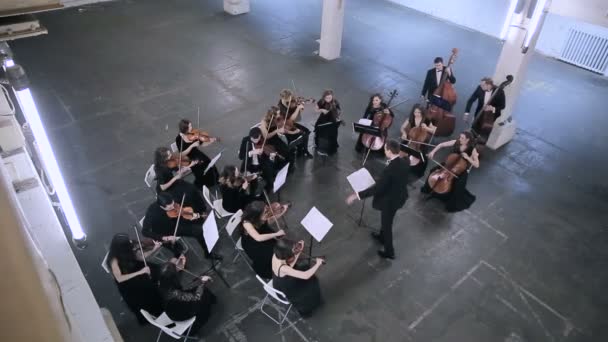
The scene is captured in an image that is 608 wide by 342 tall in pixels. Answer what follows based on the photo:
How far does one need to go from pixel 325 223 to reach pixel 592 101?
7527 mm

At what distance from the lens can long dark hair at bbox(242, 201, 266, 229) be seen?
4590mm

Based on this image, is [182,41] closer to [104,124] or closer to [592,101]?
[104,124]

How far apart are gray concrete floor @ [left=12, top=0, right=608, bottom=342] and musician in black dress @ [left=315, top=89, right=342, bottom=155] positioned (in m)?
0.34

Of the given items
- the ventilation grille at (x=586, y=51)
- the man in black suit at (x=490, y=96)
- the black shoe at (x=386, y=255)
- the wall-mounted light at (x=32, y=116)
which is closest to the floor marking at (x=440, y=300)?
the black shoe at (x=386, y=255)

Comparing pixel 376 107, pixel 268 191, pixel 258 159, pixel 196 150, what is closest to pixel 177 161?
pixel 196 150

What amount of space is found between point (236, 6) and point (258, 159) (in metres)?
7.21

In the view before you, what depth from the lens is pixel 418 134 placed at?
20.9ft

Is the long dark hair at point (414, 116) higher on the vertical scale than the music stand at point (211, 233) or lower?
higher

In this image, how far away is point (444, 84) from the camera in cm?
716

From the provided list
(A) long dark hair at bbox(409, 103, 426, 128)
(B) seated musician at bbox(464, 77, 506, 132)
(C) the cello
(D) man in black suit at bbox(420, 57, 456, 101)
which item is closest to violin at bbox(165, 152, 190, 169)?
(A) long dark hair at bbox(409, 103, 426, 128)

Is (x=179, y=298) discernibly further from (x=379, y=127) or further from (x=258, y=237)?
(x=379, y=127)

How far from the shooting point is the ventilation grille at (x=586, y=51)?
32.3ft

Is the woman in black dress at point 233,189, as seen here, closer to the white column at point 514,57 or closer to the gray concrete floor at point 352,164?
the gray concrete floor at point 352,164

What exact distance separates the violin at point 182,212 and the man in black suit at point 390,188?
6.42 ft
